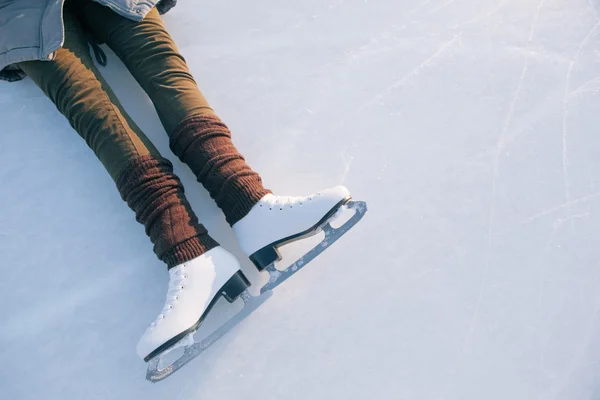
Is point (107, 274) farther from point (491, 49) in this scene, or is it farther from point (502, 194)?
point (491, 49)

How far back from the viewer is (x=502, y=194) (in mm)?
1287

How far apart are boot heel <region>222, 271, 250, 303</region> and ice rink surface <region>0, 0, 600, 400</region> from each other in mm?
123

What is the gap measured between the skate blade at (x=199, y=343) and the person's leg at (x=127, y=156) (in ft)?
0.48

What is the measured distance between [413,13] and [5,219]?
1094 millimetres

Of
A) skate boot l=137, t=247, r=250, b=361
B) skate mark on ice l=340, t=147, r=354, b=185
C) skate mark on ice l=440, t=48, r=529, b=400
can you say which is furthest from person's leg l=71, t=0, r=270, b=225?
skate mark on ice l=440, t=48, r=529, b=400

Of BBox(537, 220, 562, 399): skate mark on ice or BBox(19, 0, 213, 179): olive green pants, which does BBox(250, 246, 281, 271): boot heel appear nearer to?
BBox(19, 0, 213, 179): olive green pants

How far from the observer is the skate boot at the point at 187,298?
1.03m

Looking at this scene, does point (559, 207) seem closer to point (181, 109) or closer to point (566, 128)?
point (566, 128)

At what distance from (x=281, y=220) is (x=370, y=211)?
10.7 inches

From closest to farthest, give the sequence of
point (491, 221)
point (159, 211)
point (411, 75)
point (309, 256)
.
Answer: point (159, 211), point (309, 256), point (491, 221), point (411, 75)

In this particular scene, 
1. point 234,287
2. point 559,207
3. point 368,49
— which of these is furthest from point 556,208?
point 234,287

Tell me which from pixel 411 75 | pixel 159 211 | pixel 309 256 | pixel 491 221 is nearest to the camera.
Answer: pixel 159 211

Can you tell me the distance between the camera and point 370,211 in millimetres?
1268

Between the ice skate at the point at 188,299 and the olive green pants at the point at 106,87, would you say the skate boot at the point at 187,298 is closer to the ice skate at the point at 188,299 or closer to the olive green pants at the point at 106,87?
the ice skate at the point at 188,299
